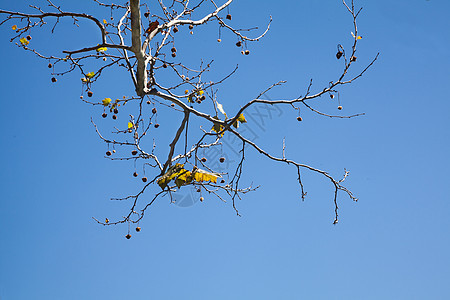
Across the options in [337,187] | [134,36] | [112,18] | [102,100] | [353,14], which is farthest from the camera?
[112,18]

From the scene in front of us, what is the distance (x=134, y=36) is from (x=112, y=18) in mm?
1065

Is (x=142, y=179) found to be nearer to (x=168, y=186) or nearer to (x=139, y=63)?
(x=168, y=186)

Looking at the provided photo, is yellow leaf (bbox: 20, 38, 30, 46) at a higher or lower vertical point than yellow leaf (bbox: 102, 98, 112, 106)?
higher

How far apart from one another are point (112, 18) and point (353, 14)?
225 centimetres

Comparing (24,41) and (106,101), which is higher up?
(24,41)

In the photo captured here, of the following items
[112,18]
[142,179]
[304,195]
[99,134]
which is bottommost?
[304,195]

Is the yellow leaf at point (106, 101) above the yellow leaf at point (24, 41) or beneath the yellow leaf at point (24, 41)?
beneath

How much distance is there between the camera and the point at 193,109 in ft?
11.6

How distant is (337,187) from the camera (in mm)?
3635

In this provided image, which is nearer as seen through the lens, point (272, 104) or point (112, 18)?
point (272, 104)

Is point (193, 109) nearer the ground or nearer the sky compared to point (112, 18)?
nearer the ground

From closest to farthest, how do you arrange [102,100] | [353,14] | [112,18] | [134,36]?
[353,14]
[134,36]
[102,100]
[112,18]

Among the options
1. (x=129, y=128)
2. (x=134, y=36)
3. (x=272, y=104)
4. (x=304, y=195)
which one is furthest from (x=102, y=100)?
(x=304, y=195)

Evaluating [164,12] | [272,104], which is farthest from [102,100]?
[272,104]
